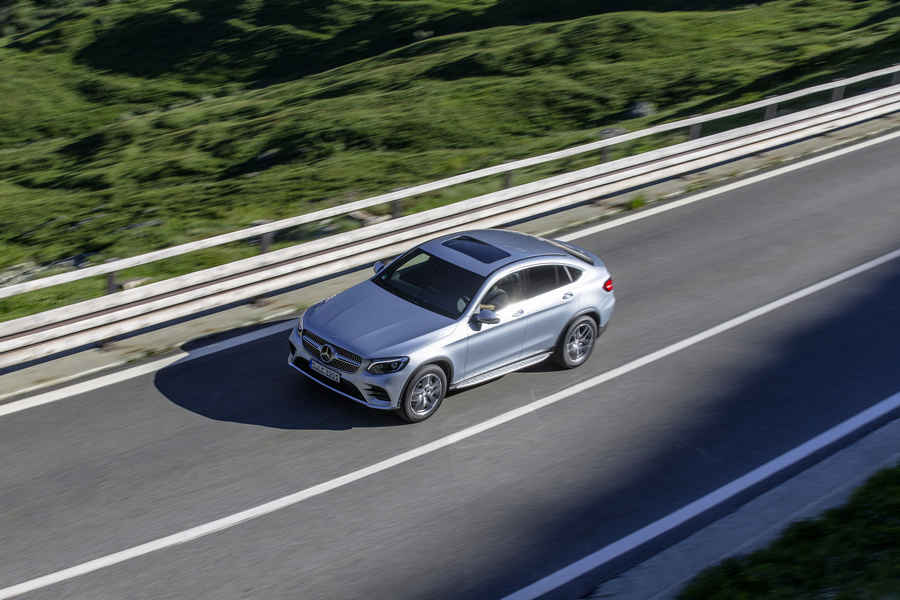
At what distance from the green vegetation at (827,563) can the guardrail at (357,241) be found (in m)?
6.83

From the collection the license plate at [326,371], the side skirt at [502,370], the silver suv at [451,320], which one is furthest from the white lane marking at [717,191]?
the license plate at [326,371]

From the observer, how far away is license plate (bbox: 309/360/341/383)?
9.41 meters

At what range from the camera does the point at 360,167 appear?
22.8 metres

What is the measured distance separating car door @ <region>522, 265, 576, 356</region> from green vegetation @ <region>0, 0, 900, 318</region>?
6.08 metres

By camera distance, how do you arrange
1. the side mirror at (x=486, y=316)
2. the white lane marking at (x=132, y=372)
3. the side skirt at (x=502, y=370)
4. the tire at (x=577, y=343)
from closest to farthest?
the white lane marking at (x=132, y=372) → the side mirror at (x=486, y=316) → the side skirt at (x=502, y=370) → the tire at (x=577, y=343)

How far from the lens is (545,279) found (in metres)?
10.6

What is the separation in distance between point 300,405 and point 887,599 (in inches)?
222

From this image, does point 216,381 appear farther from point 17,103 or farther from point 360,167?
point 17,103

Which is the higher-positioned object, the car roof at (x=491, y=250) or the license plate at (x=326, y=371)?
the car roof at (x=491, y=250)

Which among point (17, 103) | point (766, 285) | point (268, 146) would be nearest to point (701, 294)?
point (766, 285)

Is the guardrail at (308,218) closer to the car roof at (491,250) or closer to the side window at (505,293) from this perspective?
the car roof at (491,250)

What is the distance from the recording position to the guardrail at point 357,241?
10.3m

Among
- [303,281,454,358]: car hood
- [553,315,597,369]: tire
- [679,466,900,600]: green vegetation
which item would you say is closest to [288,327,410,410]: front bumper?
[303,281,454,358]: car hood

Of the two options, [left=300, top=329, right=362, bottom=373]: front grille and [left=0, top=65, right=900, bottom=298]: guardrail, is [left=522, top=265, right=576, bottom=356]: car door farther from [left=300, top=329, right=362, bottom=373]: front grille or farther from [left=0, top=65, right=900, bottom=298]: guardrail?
[left=0, top=65, right=900, bottom=298]: guardrail
